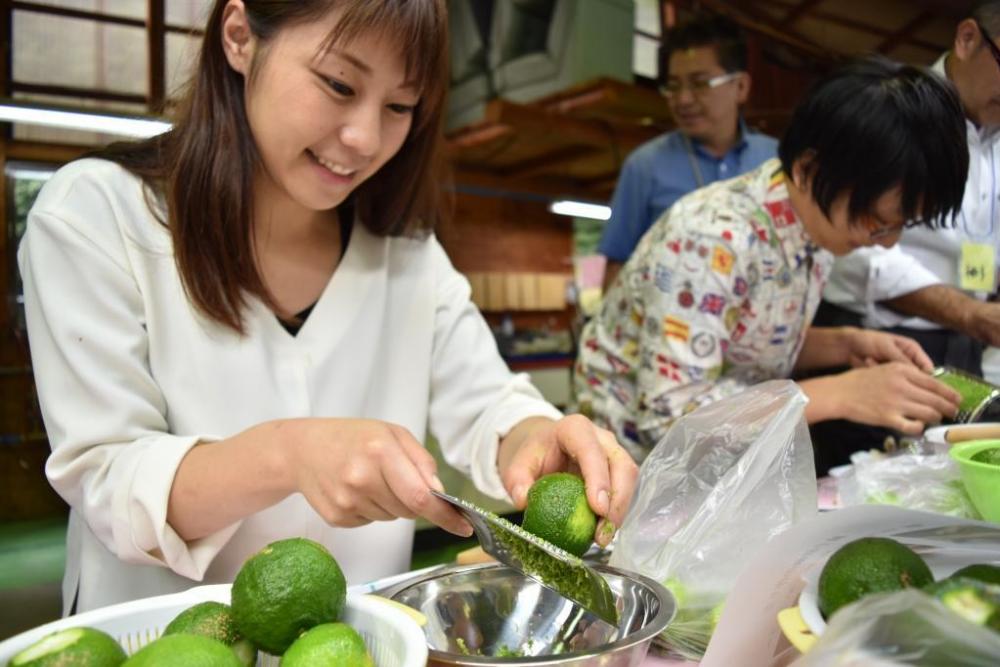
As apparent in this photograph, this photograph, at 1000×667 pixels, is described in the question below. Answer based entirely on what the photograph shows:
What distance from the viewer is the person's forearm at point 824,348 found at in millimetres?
1905

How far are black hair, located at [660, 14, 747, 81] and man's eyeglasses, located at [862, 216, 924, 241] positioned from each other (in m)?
1.06

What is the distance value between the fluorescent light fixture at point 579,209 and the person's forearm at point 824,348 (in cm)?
580

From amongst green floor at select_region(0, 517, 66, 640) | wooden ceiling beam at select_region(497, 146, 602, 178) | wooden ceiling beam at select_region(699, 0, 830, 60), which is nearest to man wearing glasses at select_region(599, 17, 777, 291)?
wooden ceiling beam at select_region(699, 0, 830, 60)

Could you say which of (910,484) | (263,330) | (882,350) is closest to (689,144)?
(882,350)

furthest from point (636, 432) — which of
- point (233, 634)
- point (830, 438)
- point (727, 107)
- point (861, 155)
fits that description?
point (727, 107)

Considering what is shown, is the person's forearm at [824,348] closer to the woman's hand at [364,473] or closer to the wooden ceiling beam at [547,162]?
the woman's hand at [364,473]

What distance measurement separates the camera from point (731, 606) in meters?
0.67

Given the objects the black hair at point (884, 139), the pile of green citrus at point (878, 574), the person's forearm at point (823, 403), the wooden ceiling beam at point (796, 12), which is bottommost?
the person's forearm at point (823, 403)

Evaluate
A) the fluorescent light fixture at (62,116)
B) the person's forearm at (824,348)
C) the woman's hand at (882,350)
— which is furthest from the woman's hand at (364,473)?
the fluorescent light fixture at (62,116)

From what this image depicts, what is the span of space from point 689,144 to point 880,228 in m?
1.52

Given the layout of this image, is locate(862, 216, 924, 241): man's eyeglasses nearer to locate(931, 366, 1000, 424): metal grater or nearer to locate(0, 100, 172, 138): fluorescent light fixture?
locate(931, 366, 1000, 424): metal grater

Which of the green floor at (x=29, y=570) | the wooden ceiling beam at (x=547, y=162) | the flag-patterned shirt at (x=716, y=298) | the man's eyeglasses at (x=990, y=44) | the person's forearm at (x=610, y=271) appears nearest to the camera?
the man's eyeglasses at (x=990, y=44)

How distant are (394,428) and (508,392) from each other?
60cm

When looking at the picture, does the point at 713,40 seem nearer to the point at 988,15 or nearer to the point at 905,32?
the point at 905,32
